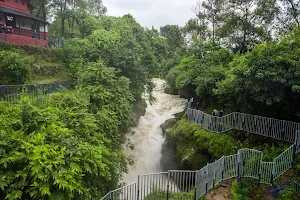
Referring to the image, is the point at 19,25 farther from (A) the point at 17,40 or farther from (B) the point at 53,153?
(B) the point at 53,153

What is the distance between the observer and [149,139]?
22516 mm

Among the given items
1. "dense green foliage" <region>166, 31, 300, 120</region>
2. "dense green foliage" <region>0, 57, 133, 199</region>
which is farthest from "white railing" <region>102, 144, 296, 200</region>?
"dense green foliage" <region>166, 31, 300, 120</region>

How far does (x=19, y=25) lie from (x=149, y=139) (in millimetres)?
17608

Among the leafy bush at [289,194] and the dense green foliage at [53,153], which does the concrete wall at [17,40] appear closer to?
the dense green foliage at [53,153]

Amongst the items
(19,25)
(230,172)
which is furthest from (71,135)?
(19,25)

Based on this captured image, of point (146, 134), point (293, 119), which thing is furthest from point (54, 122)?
point (146, 134)

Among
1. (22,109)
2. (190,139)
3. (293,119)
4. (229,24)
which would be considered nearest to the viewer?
(22,109)

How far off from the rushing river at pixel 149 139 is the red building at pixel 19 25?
43.8ft

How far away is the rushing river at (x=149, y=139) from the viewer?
18672mm

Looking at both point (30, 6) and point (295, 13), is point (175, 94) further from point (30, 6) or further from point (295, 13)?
point (30, 6)

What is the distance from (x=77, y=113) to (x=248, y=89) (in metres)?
9.91

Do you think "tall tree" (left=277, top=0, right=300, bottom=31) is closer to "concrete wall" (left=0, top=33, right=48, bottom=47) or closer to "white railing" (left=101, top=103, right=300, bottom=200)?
"white railing" (left=101, top=103, right=300, bottom=200)

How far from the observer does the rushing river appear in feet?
61.3

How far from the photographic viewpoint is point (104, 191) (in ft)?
33.0
